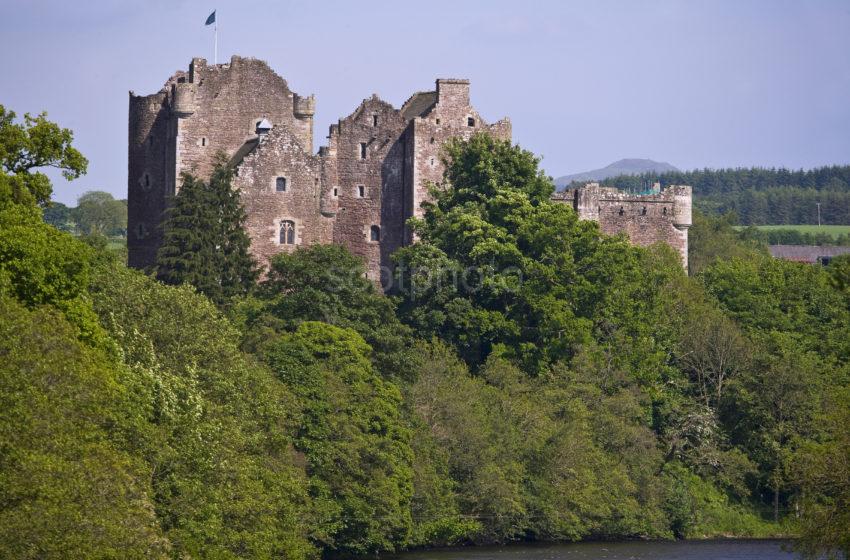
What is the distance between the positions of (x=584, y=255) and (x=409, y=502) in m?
18.0

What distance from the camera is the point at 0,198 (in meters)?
49.4

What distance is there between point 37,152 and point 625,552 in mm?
26792

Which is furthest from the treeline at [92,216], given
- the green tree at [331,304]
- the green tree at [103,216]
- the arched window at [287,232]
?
the green tree at [331,304]

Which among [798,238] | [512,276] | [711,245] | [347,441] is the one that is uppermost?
[798,238]

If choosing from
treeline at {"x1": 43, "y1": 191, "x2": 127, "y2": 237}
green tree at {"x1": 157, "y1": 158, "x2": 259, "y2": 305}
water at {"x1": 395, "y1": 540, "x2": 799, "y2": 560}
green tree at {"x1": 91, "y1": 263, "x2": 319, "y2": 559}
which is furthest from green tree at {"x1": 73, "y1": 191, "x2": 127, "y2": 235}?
green tree at {"x1": 91, "y1": 263, "x2": 319, "y2": 559}

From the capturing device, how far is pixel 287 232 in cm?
8138

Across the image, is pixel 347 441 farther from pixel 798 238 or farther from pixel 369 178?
pixel 798 238

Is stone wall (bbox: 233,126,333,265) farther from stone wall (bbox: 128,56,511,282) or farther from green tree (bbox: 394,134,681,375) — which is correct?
green tree (bbox: 394,134,681,375)

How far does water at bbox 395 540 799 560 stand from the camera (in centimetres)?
6650

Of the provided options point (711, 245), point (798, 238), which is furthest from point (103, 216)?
point (711, 245)

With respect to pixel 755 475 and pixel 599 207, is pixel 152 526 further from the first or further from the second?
pixel 599 207

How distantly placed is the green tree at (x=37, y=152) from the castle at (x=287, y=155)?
25241 mm

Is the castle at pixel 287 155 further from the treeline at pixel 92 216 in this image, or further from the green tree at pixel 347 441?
the treeline at pixel 92 216

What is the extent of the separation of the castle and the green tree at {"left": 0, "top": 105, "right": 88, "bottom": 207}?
25.2 m
